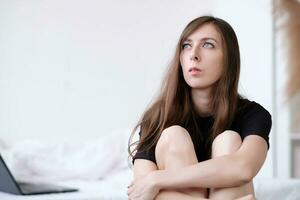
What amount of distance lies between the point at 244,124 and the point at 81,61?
1.40 metres

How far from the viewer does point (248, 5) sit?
2252 millimetres

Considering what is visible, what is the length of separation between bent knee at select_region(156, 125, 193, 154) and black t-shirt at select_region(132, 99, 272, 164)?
62mm

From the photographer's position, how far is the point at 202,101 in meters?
1.25

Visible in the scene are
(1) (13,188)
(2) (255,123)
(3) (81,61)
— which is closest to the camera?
(2) (255,123)

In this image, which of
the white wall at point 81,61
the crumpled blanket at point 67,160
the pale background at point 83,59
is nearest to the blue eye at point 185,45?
the crumpled blanket at point 67,160

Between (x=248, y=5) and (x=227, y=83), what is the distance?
113 cm

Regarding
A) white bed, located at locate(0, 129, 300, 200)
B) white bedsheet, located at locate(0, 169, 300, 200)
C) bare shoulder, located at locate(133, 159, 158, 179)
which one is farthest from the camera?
white bed, located at locate(0, 129, 300, 200)

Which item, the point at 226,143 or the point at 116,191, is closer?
the point at 226,143

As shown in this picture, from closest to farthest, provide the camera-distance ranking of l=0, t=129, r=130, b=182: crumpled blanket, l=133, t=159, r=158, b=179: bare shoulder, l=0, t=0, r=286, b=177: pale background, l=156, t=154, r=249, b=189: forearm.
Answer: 1. l=156, t=154, r=249, b=189: forearm
2. l=133, t=159, r=158, b=179: bare shoulder
3. l=0, t=129, r=130, b=182: crumpled blanket
4. l=0, t=0, r=286, b=177: pale background

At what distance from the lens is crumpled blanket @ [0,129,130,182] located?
1797 mm

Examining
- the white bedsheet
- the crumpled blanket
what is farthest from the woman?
the crumpled blanket

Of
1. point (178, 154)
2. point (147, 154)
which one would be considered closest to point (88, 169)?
point (147, 154)

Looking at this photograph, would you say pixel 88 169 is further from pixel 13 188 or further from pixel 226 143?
pixel 226 143

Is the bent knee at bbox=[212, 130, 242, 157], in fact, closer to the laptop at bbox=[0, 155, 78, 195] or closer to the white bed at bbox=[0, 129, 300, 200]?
the white bed at bbox=[0, 129, 300, 200]
